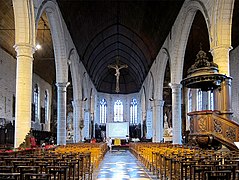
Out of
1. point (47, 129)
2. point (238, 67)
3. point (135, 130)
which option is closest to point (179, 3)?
point (238, 67)

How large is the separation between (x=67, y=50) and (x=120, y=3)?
15.3 ft

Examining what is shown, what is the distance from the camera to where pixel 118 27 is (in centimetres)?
2883

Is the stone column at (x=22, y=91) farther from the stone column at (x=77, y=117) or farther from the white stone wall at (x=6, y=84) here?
the stone column at (x=77, y=117)

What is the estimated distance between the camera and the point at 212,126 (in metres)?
10.9

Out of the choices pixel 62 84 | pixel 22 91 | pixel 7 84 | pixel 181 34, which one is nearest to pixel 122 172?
pixel 22 91

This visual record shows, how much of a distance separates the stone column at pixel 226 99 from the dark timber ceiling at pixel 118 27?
311 inches

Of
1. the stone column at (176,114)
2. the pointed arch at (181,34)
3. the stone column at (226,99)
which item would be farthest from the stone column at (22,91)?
the stone column at (176,114)

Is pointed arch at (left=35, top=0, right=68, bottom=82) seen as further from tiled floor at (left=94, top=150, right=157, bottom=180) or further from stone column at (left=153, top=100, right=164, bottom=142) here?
stone column at (left=153, top=100, right=164, bottom=142)

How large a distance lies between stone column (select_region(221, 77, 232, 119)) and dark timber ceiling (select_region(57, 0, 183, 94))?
7.90 meters

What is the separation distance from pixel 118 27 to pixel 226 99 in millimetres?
17757

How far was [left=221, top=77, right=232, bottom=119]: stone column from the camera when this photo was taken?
12308mm

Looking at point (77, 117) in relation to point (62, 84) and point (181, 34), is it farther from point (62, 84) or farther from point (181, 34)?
point (181, 34)

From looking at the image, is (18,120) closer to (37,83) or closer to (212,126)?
(212,126)

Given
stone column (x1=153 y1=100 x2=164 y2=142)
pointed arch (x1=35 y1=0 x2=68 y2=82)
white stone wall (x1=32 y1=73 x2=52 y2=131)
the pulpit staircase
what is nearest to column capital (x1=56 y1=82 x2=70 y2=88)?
pointed arch (x1=35 y1=0 x2=68 y2=82)
